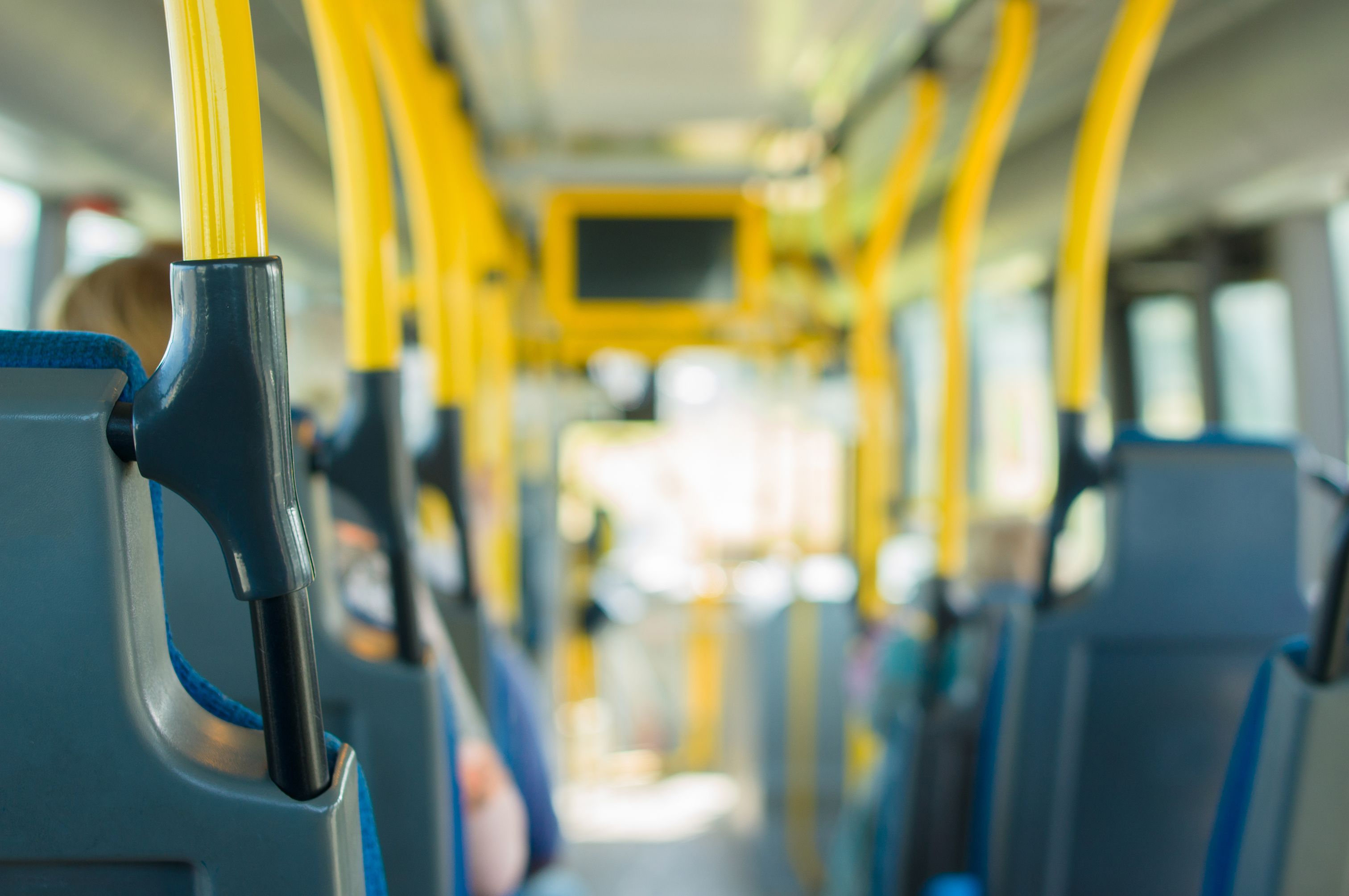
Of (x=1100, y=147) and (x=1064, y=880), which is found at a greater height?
(x=1100, y=147)

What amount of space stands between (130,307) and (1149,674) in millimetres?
1348

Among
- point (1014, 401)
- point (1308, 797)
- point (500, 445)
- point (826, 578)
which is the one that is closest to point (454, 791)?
point (1308, 797)

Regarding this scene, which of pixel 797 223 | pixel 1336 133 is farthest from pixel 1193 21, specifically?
pixel 797 223

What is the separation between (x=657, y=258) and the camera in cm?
362

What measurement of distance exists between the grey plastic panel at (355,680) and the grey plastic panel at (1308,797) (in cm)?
88

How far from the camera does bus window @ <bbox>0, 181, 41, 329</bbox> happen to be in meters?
1.33

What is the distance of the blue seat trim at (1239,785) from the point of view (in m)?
0.92

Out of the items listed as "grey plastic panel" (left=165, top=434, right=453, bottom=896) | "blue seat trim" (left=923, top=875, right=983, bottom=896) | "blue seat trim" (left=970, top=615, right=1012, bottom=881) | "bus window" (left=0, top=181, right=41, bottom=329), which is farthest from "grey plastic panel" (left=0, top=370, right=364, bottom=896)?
"blue seat trim" (left=923, top=875, right=983, bottom=896)

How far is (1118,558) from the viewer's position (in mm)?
1274

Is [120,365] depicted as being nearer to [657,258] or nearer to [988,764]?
[988,764]

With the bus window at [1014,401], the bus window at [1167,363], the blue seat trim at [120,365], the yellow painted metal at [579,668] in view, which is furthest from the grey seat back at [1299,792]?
the yellow painted metal at [579,668]

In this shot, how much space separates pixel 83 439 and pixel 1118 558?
1.22m

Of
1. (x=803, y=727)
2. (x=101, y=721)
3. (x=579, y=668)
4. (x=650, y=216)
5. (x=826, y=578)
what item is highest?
(x=650, y=216)

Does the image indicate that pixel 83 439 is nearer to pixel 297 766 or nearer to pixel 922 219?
pixel 297 766
